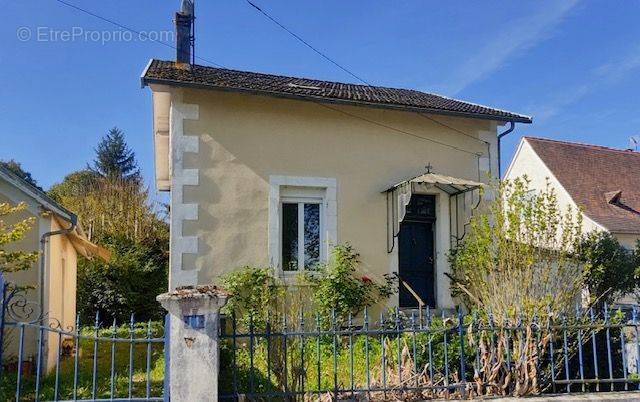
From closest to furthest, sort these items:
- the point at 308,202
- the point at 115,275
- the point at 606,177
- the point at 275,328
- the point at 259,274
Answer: the point at 275,328, the point at 259,274, the point at 308,202, the point at 115,275, the point at 606,177

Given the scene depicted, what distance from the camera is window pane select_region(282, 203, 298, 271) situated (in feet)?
30.8

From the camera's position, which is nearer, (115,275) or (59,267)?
(59,267)

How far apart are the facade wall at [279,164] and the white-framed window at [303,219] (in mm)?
139

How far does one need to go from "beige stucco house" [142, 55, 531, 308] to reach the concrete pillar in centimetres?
429

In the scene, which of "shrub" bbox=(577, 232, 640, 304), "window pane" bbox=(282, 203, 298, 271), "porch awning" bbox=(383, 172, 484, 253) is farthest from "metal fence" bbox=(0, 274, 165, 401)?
"shrub" bbox=(577, 232, 640, 304)

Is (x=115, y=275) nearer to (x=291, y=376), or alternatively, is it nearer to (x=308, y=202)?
(x=308, y=202)

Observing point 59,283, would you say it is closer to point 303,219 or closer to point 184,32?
point 303,219

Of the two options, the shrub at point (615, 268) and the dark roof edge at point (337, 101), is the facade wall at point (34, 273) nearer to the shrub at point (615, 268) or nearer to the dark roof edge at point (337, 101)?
the dark roof edge at point (337, 101)

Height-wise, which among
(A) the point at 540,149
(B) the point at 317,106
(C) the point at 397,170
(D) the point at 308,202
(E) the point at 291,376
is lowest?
(E) the point at 291,376

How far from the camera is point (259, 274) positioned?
8.69m

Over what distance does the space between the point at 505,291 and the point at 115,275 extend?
47.7 ft

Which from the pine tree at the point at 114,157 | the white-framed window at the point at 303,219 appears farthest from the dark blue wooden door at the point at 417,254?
the pine tree at the point at 114,157

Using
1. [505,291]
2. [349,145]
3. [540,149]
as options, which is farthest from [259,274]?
[540,149]

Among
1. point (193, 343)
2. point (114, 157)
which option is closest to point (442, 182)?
point (193, 343)
